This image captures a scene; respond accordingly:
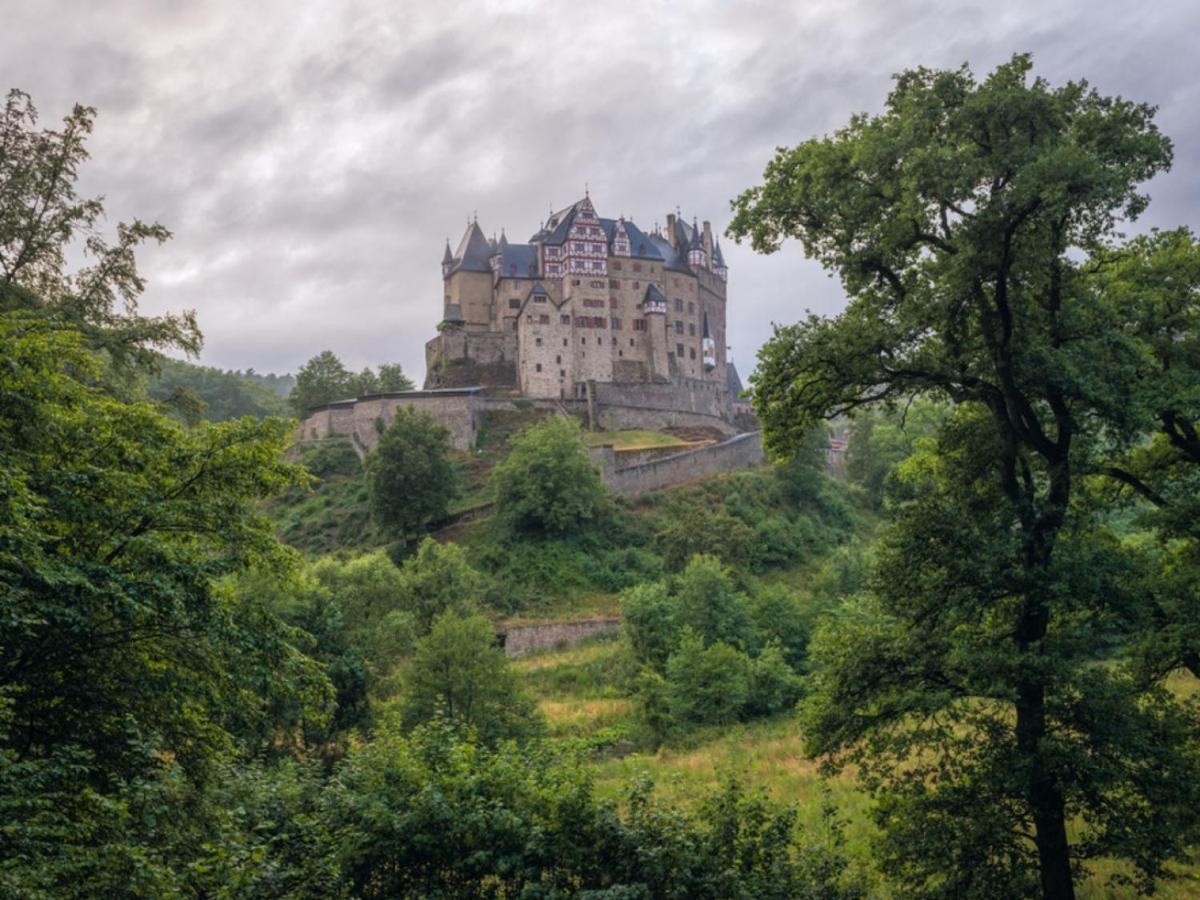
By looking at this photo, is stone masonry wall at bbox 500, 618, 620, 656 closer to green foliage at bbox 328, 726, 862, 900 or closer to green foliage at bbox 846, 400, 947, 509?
green foliage at bbox 846, 400, 947, 509

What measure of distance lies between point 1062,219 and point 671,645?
20984mm

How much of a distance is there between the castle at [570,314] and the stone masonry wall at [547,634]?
101 feet

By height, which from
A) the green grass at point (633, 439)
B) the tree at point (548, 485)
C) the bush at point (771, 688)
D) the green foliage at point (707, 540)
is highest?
the green grass at point (633, 439)

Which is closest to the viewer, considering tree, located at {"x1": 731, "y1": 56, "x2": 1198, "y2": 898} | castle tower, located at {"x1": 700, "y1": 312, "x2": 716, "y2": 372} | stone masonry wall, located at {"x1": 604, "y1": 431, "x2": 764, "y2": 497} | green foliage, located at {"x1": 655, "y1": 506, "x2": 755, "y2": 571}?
tree, located at {"x1": 731, "y1": 56, "x2": 1198, "y2": 898}

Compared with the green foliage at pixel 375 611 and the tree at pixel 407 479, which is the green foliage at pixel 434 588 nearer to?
the green foliage at pixel 375 611

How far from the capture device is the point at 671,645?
1179 inches

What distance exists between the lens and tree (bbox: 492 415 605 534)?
49.6 metres

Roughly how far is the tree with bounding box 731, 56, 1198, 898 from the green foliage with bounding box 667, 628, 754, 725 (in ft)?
44.4

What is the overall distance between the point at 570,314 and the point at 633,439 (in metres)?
13.4

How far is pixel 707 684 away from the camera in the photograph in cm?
2647

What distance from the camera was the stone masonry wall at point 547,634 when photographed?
4016cm

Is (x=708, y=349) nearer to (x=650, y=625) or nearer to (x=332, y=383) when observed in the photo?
(x=332, y=383)

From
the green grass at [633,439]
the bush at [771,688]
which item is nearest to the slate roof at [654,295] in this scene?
the green grass at [633,439]

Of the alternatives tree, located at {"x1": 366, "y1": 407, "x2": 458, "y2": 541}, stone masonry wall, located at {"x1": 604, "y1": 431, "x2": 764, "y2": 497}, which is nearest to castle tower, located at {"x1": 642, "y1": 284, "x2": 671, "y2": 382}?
stone masonry wall, located at {"x1": 604, "y1": 431, "x2": 764, "y2": 497}
